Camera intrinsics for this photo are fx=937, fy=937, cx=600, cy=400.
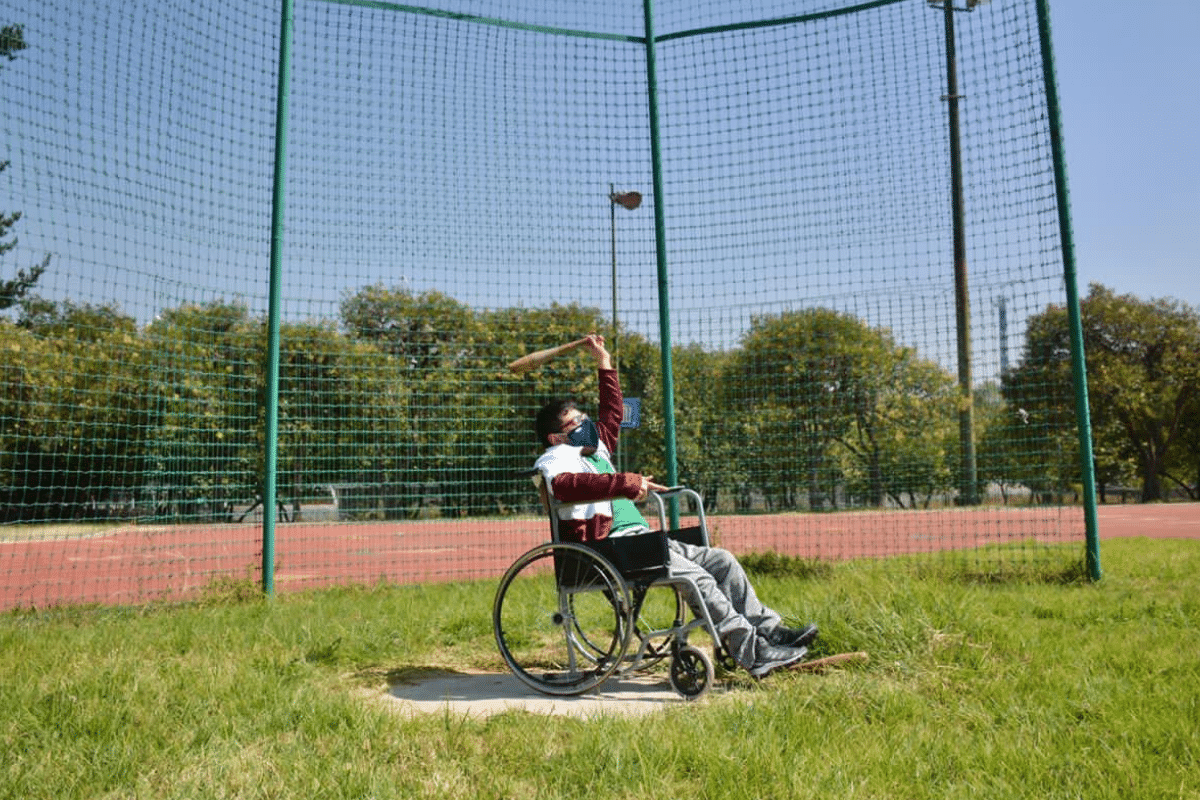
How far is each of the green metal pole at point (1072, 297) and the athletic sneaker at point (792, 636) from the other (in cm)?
328

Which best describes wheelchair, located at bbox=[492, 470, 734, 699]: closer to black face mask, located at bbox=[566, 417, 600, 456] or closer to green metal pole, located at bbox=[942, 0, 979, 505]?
black face mask, located at bbox=[566, 417, 600, 456]

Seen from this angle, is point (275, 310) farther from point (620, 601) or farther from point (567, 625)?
point (620, 601)

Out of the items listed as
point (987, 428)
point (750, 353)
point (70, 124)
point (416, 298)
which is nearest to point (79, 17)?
point (70, 124)

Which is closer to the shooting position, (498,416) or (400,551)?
(498,416)

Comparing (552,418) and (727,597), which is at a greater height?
(552,418)

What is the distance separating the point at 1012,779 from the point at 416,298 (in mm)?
5943

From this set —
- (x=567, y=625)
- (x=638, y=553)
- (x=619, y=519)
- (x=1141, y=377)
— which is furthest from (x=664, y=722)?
(x=1141, y=377)

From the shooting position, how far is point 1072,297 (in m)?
6.17

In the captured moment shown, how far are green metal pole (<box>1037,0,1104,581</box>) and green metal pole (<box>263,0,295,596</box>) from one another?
512cm

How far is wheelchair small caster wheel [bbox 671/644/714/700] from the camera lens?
11.1 ft

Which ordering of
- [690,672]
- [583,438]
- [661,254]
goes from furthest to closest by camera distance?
[661,254] < [583,438] < [690,672]

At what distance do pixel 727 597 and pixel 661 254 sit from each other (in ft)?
12.2

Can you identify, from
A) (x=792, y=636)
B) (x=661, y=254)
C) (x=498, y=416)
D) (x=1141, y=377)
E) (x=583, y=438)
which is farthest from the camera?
(x=1141, y=377)

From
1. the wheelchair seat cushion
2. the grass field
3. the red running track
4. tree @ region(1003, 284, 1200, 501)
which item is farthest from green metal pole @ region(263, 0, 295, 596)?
tree @ region(1003, 284, 1200, 501)
